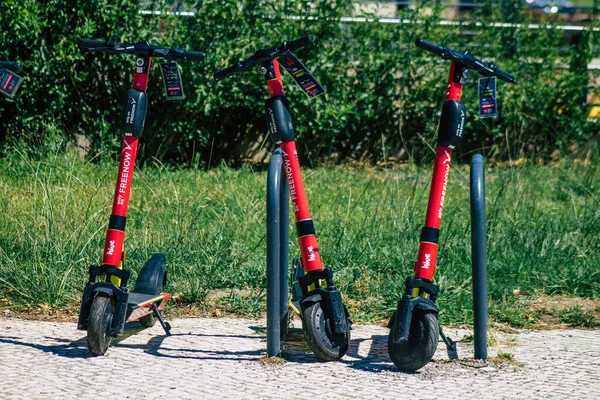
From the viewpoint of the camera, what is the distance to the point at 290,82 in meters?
9.81

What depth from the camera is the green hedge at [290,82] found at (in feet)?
30.6

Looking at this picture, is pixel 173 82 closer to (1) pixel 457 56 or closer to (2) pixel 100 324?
(2) pixel 100 324

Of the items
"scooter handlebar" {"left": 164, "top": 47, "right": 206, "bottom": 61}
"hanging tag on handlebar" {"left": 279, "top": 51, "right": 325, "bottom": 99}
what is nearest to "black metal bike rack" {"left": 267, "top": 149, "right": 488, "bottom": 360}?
"hanging tag on handlebar" {"left": 279, "top": 51, "right": 325, "bottom": 99}

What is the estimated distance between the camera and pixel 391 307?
5.68 meters

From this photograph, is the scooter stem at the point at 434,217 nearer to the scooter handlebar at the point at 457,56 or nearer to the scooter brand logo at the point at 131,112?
the scooter handlebar at the point at 457,56

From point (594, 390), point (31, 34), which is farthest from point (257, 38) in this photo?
point (594, 390)

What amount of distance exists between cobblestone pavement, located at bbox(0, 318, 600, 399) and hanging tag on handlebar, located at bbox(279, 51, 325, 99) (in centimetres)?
135

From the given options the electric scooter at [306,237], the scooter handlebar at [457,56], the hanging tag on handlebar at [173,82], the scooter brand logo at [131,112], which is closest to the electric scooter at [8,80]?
the scooter brand logo at [131,112]

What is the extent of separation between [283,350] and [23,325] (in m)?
1.61

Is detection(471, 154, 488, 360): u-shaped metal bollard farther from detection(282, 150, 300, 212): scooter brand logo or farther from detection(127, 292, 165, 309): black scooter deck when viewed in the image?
detection(127, 292, 165, 309): black scooter deck

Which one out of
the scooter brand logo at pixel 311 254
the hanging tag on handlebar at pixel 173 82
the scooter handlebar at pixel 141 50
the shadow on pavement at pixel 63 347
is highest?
the scooter handlebar at pixel 141 50

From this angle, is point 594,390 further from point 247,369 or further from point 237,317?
point 237,317

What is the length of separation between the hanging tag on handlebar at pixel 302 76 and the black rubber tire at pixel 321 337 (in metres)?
1.06

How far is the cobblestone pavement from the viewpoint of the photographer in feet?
13.6
